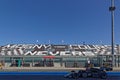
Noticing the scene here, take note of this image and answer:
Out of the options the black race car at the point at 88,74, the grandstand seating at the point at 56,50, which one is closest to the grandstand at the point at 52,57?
the grandstand seating at the point at 56,50

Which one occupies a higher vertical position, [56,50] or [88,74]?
[56,50]

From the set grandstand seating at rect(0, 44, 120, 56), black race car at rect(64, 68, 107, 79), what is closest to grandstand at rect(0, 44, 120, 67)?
grandstand seating at rect(0, 44, 120, 56)

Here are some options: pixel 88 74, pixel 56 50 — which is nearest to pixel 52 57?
pixel 56 50

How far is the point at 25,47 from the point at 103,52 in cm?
2637

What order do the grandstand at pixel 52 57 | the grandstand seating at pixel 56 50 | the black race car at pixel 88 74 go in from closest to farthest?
1. the black race car at pixel 88 74
2. the grandstand at pixel 52 57
3. the grandstand seating at pixel 56 50

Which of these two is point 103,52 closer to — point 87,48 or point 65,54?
point 87,48

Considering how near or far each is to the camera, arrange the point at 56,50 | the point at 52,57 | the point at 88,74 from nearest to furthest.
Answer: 1. the point at 88,74
2. the point at 52,57
3. the point at 56,50

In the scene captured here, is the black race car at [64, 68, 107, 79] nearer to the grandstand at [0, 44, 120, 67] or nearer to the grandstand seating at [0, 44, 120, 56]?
A: the grandstand at [0, 44, 120, 67]

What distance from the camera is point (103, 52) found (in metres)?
90.3

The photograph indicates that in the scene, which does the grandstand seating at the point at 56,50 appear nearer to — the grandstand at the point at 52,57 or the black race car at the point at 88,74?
the grandstand at the point at 52,57

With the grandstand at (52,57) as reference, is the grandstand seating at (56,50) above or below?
above

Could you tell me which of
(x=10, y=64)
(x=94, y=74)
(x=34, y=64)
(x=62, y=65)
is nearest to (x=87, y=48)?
(x=62, y=65)

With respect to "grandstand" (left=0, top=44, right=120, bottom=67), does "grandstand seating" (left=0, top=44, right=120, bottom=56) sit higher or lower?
higher

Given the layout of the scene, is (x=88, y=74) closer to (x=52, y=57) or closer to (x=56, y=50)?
(x=52, y=57)
